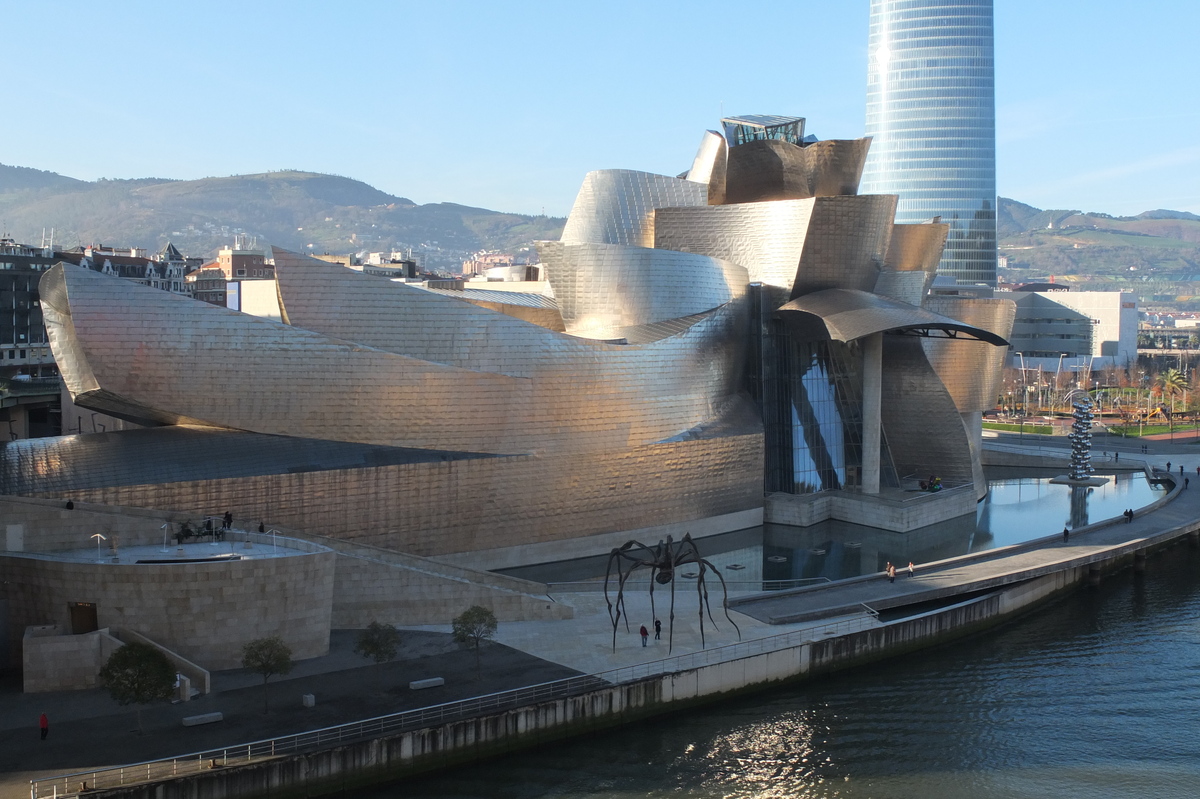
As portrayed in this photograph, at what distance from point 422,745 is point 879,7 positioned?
11983 cm

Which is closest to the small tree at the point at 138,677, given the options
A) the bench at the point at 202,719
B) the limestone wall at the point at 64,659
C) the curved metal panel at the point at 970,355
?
the bench at the point at 202,719

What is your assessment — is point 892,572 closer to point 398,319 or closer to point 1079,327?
point 398,319

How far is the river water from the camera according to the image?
1797 cm

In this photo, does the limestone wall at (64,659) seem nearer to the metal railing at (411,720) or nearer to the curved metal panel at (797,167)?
the metal railing at (411,720)

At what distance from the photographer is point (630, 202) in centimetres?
4159

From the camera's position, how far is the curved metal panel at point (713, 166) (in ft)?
136

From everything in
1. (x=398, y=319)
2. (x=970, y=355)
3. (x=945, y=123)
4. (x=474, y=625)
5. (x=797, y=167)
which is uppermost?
(x=945, y=123)

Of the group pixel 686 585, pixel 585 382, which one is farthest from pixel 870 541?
pixel 585 382

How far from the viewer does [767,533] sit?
114 ft

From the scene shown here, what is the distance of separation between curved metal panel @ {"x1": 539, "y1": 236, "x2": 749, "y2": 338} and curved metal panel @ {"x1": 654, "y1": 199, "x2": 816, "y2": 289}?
383 centimetres

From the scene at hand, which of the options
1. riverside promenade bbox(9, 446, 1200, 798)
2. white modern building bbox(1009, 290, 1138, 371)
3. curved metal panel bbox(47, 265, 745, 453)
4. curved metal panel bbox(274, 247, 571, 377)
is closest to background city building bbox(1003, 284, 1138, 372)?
white modern building bbox(1009, 290, 1138, 371)

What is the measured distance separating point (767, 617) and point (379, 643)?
931cm

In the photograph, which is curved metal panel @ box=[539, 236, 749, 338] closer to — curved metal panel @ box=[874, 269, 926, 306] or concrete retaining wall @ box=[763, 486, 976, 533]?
concrete retaining wall @ box=[763, 486, 976, 533]

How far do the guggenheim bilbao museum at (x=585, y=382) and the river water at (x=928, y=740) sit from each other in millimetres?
9849
